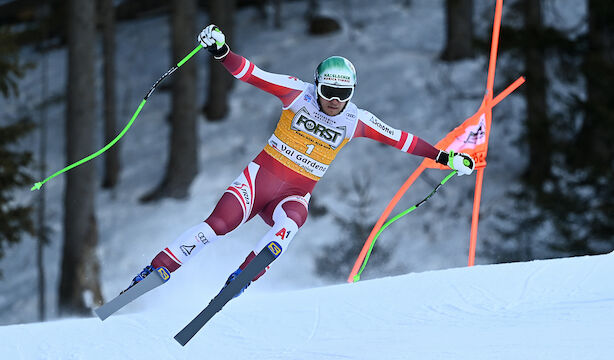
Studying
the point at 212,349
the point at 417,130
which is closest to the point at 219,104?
the point at 417,130

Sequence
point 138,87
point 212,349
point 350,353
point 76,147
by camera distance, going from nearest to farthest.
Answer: point 350,353, point 212,349, point 76,147, point 138,87

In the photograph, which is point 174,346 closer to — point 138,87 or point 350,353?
point 350,353

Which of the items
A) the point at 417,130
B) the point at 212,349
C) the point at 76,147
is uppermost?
the point at 76,147

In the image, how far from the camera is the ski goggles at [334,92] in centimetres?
423

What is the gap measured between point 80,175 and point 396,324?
6.09 metres

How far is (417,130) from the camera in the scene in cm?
1283

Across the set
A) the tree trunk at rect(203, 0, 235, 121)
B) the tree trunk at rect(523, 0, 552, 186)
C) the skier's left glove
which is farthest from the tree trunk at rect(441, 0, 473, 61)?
the skier's left glove

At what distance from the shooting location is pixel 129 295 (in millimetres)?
4020

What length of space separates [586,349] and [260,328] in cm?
206

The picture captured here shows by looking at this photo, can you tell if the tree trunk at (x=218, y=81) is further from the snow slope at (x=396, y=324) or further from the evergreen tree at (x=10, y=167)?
the snow slope at (x=396, y=324)

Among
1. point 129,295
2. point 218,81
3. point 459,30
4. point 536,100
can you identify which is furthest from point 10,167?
point 459,30

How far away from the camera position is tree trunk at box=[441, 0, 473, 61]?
13.2m

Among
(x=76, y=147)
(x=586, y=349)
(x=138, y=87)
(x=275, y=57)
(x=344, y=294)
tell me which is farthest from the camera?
(x=138, y=87)

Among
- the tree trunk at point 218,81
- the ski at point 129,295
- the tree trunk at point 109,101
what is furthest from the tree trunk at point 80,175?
the ski at point 129,295
